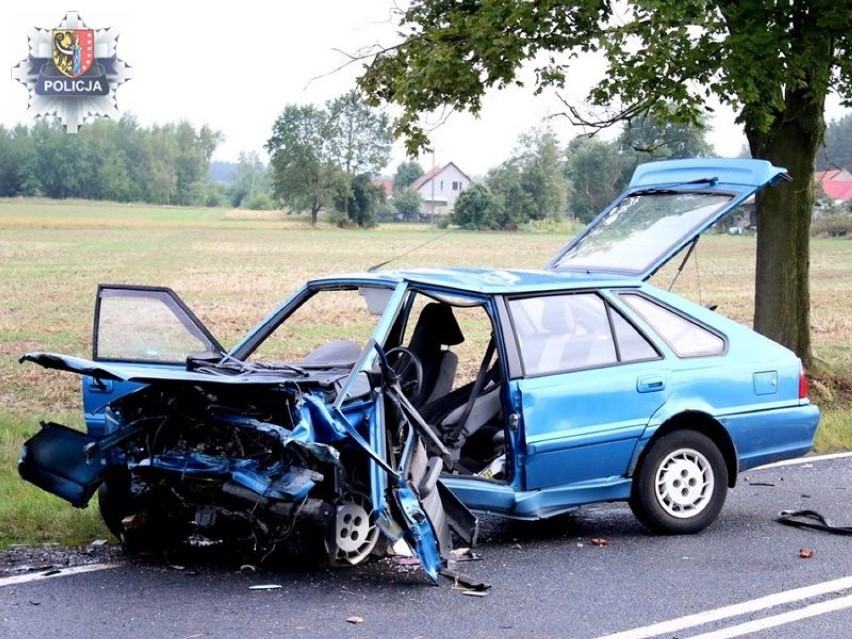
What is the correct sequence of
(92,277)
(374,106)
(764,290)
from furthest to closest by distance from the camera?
(92,277) < (374,106) < (764,290)

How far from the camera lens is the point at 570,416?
6984 millimetres

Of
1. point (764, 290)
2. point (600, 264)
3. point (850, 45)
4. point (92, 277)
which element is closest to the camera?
point (600, 264)

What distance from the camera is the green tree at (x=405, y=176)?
58562 mm

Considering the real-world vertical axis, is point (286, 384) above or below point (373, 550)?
above

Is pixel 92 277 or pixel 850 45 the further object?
pixel 92 277

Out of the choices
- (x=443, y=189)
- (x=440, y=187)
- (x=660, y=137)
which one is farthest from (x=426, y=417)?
(x=440, y=187)

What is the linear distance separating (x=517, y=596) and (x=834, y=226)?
207 feet

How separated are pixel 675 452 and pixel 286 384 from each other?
8.17 ft

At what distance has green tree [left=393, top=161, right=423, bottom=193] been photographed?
58.6m

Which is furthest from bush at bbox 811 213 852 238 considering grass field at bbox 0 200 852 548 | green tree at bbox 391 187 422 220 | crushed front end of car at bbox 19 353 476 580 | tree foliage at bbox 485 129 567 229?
crushed front end of car at bbox 19 353 476 580

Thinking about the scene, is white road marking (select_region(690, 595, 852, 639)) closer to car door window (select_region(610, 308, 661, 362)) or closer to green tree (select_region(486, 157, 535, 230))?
car door window (select_region(610, 308, 661, 362))

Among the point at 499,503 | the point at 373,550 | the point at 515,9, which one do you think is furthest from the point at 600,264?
the point at 515,9

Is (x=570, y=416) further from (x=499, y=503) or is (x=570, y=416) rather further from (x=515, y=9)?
(x=515, y=9)

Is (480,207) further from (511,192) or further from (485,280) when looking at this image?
(485,280)
